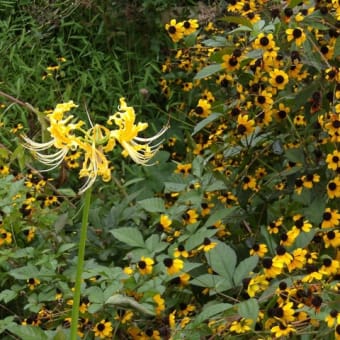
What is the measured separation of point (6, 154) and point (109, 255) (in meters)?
0.39

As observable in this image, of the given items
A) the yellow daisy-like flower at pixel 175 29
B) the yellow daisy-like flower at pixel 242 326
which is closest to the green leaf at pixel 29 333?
the yellow daisy-like flower at pixel 242 326

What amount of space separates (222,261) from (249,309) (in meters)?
0.27

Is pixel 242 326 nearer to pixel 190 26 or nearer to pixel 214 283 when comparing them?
pixel 214 283

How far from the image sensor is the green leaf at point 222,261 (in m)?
1.91

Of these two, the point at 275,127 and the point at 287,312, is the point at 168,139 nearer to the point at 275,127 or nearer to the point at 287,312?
the point at 275,127

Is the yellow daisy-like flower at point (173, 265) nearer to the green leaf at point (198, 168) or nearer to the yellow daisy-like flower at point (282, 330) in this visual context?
the yellow daisy-like flower at point (282, 330)

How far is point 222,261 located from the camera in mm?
1929

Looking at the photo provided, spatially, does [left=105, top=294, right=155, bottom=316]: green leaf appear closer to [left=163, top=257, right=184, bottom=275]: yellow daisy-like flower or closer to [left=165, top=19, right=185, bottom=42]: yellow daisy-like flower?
[left=163, top=257, right=184, bottom=275]: yellow daisy-like flower

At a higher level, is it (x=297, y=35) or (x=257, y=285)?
(x=297, y=35)

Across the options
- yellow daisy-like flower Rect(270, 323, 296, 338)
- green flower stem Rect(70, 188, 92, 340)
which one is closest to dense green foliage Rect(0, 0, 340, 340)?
yellow daisy-like flower Rect(270, 323, 296, 338)

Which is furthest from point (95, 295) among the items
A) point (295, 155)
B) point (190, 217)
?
point (295, 155)

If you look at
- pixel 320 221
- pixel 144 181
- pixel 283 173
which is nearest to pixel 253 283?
pixel 320 221

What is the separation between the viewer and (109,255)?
2379 millimetres

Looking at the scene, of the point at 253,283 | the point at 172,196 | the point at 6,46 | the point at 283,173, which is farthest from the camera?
the point at 6,46
